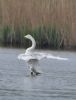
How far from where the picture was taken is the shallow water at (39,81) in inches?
439

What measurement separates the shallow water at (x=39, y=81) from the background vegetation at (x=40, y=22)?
2882 mm

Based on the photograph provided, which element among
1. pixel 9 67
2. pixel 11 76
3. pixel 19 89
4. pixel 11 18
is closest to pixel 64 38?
pixel 11 18

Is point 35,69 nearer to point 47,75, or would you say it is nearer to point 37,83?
point 47,75

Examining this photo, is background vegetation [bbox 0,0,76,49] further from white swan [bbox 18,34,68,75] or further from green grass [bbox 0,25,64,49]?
white swan [bbox 18,34,68,75]

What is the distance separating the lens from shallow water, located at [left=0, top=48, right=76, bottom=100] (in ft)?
36.6

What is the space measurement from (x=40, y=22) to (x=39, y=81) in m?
8.01

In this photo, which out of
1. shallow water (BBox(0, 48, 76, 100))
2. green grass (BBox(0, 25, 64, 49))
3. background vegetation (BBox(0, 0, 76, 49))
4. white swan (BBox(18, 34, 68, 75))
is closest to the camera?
shallow water (BBox(0, 48, 76, 100))

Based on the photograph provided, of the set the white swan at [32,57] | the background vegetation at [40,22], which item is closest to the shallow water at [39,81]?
the white swan at [32,57]

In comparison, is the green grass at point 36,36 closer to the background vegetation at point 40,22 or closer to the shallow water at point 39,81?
the background vegetation at point 40,22

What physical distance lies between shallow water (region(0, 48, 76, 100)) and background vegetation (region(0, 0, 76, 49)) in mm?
2882

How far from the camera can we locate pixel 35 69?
1466cm

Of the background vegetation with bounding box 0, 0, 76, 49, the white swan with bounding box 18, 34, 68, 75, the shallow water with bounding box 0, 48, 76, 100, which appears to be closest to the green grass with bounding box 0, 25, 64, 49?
the background vegetation with bounding box 0, 0, 76, 49

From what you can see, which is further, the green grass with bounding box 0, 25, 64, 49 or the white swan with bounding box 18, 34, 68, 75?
the green grass with bounding box 0, 25, 64, 49

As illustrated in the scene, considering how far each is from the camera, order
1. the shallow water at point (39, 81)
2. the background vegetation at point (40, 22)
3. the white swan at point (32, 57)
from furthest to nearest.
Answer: the background vegetation at point (40, 22) → the white swan at point (32, 57) → the shallow water at point (39, 81)
